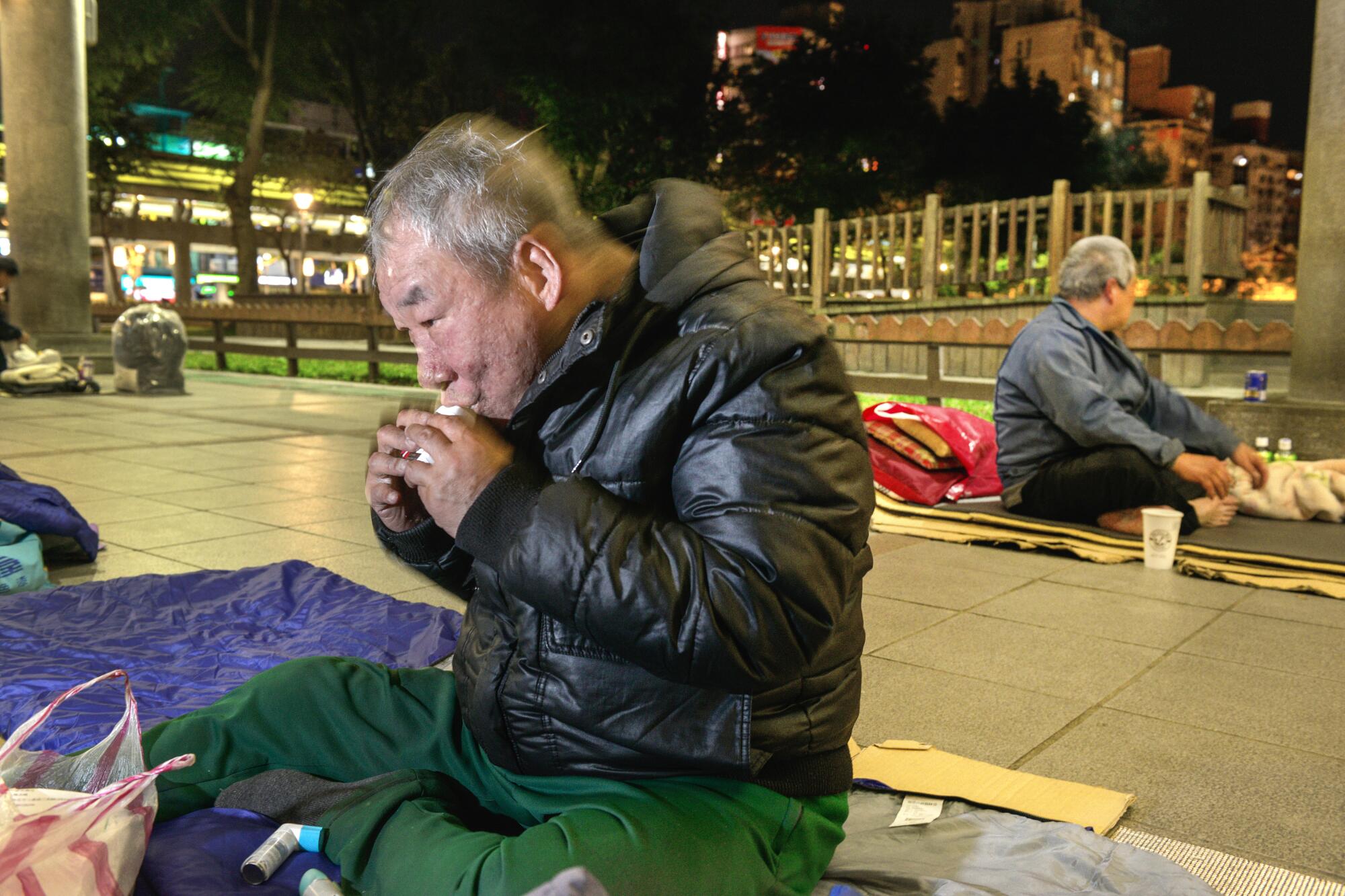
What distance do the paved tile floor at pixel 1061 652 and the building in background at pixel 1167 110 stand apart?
148 m

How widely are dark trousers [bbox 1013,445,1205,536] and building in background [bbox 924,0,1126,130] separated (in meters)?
125

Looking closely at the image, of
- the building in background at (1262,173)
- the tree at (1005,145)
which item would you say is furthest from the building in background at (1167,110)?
the tree at (1005,145)

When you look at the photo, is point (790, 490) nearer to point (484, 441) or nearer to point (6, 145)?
point (484, 441)

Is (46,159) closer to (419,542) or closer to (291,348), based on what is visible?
(291,348)

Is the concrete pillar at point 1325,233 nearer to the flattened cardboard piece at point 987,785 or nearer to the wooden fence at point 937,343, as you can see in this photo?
the wooden fence at point 937,343

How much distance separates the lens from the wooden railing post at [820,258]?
15.4 metres

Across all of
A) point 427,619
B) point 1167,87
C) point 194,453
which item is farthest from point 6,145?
point 1167,87

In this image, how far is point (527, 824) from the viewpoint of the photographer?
1.81 metres

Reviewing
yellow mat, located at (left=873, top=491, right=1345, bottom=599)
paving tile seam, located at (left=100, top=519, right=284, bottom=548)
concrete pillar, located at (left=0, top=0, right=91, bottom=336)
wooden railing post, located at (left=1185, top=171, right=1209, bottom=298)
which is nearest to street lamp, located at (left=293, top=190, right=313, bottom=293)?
concrete pillar, located at (left=0, top=0, right=91, bottom=336)

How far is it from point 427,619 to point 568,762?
2285mm

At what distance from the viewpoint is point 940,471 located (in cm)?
606

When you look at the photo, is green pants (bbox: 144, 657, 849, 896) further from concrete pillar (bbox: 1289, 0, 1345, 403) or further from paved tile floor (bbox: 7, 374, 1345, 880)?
concrete pillar (bbox: 1289, 0, 1345, 403)

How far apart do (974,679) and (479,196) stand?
2.37 m

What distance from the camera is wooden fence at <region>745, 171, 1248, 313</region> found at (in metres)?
11.7
